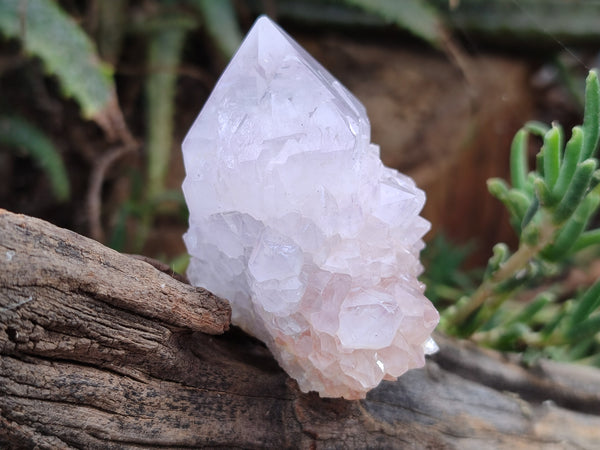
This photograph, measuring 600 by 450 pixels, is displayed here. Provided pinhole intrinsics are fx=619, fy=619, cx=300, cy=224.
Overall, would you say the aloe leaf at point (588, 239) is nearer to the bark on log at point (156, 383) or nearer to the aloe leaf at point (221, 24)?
the bark on log at point (156, 383)

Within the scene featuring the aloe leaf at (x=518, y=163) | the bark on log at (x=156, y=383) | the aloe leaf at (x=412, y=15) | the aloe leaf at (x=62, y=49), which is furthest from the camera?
the aloe leaf at (x=412, y=15)

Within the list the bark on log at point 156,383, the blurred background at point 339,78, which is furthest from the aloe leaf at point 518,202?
the blurred background at point 339,78

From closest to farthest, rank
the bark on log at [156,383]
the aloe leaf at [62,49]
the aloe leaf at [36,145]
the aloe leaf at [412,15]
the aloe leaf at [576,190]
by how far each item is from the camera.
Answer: the bark on log at [156,383] < the aloe leaf at [576,190] < the aloe leaf at [62,49] < the aloe leaf at [36,145] < the aloe leaf at [412,15]

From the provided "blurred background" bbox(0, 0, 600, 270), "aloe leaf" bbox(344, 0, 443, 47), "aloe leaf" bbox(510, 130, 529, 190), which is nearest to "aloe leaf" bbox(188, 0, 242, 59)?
"blurred background" bbox(0, 0, 600, 270)

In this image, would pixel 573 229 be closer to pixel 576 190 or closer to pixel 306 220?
pixel 576 190

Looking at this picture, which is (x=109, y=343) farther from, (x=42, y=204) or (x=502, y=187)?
(x=42, y=204)

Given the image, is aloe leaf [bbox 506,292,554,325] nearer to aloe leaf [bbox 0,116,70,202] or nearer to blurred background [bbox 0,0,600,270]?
blurred background [bbox 0,0,600,270]
